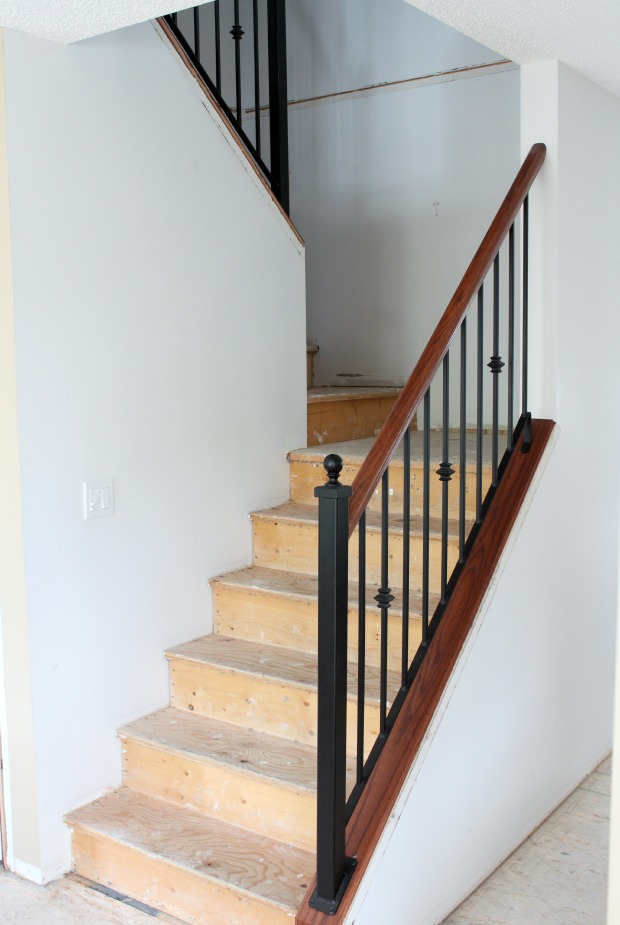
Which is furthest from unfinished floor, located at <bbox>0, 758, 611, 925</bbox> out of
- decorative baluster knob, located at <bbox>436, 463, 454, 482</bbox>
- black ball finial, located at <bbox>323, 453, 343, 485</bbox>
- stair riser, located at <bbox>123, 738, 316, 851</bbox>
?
black ball finial, located at <bbox>323, 453, 343, 485</bbox>

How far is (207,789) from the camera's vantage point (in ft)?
8.29

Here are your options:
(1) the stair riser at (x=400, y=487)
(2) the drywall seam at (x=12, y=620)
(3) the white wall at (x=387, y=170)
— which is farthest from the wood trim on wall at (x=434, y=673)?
(3) the white wall at (x=387, y=170)

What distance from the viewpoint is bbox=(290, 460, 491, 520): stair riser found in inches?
117

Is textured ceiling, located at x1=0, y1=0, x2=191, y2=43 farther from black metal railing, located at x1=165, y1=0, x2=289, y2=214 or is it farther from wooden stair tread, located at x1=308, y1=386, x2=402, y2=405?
wooden stair tread, located at x1=308, y1=386, x2=402, y2=405

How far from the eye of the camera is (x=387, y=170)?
4.35 meters

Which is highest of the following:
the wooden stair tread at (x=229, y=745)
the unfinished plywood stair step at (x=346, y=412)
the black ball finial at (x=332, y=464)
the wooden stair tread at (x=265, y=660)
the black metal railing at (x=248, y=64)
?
the black metal railing at (x=248, y=64)

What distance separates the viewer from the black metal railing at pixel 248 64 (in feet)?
10.3

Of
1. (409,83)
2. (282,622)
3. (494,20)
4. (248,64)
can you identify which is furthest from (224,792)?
(248,64)

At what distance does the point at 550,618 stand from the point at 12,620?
159cm

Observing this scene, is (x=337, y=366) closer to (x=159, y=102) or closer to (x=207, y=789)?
(x=159, y=102)

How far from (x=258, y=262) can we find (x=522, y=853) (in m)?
2.09

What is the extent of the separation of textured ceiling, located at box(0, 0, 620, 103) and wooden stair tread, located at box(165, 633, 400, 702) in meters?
1.73

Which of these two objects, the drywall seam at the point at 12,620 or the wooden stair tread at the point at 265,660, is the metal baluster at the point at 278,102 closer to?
the drywall seam at the point at 12,620

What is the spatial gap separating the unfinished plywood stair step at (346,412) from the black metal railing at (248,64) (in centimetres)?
78
